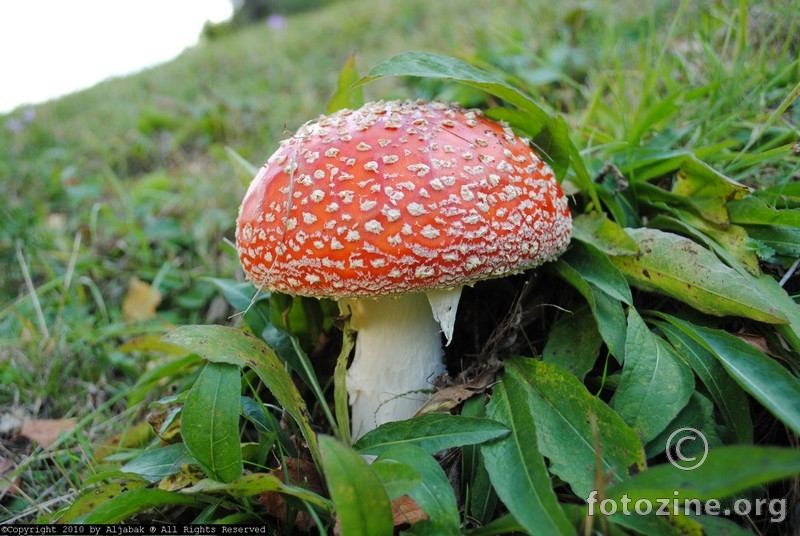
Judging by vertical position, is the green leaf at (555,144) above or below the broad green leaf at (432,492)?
above

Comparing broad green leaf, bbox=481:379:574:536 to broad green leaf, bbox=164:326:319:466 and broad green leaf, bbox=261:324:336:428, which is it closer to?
broad green leaf, bbox=164:326:319:466

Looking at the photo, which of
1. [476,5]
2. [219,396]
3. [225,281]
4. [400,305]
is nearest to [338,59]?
[476,5]

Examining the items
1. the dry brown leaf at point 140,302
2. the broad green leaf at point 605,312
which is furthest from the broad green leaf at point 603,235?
the dry brown leaf at point 140,302

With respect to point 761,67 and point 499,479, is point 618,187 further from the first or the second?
point 499,479

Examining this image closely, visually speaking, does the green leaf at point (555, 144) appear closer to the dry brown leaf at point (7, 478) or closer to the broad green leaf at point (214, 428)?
the broad green leaf at point (214, 428)

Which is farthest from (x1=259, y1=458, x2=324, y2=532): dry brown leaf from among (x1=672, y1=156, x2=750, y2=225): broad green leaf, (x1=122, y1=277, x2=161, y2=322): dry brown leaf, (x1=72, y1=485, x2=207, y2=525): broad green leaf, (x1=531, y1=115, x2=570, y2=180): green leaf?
(x1=122, y1=277, x2=161, y2=322): dry brown leaf
